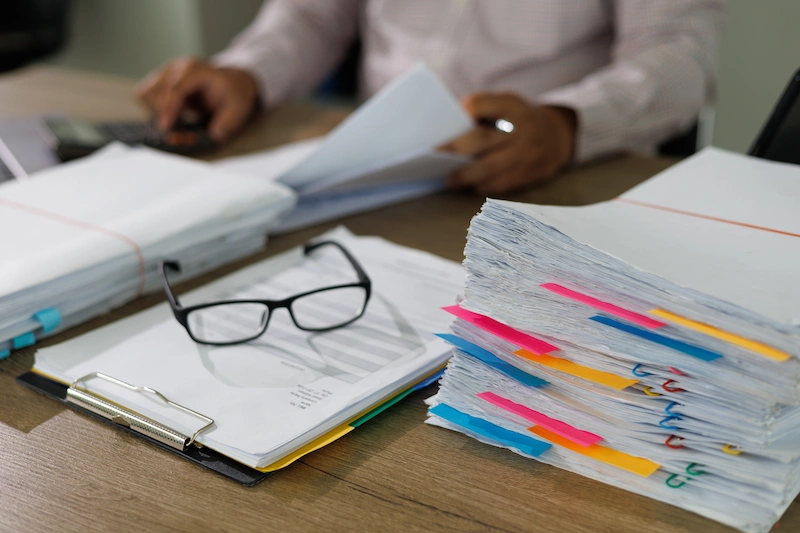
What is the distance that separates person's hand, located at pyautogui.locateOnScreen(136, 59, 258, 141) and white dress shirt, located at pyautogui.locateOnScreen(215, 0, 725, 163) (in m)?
0.08

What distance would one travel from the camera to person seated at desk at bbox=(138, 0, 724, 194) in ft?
3.00

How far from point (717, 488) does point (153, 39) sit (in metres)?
2.82

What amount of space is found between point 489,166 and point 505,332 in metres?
0.48

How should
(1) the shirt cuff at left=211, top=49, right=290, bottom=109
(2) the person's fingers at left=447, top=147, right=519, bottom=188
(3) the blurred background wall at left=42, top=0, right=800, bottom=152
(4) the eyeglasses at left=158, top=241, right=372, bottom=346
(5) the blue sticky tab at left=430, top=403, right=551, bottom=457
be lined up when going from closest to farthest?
(5) the blue sticky tab at left=430, top=403, right=551, bottom=457, (4) the eyeglasses at left=158, top=241, right=372, bottom=346, (2) the person's fingers at left=447, top=147, right=519, bottom=188, (1) the shirt cuff at left=211, top=49, right=290, bottom=109, (3) the blurred background wall at left=42, top=0, right=800, bottom=152

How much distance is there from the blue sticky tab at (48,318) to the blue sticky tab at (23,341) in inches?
0.5

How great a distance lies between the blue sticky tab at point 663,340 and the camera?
36 centimetres

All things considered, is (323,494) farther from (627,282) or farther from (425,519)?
(627,282)

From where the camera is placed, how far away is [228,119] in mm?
1115

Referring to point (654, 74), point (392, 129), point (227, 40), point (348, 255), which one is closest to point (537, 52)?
point (654, 74)

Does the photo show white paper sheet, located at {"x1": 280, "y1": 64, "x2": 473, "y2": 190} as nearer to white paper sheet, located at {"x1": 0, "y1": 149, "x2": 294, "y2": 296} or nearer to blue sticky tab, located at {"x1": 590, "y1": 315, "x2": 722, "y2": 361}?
white paper sheet, located at {"x1": 0, "y1": 149, "x2": 294, "y2": 296}

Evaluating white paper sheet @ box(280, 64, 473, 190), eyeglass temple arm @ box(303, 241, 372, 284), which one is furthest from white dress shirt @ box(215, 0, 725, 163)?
eyeglass temple arm @ box(303, 241, 372, 284)

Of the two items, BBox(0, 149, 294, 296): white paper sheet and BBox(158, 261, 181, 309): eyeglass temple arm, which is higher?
BBox(0, 149, 294, 296): white paper sheet

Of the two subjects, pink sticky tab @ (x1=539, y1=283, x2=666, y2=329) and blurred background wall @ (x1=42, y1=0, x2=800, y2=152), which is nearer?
pink sticky tab @ (x1=539, y1=283, x2=666, y2=329)

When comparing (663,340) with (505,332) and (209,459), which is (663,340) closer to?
(505,332)
